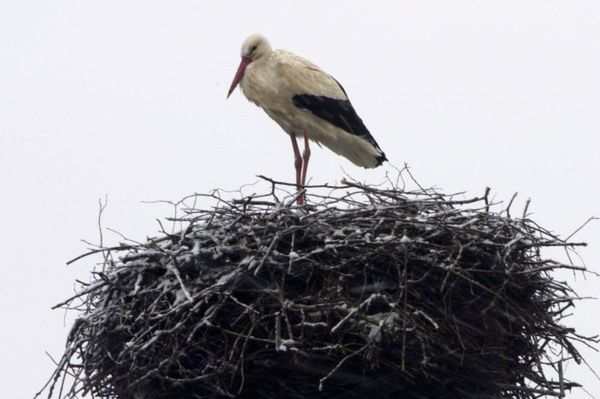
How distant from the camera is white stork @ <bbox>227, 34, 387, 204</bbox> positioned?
8.88 meters

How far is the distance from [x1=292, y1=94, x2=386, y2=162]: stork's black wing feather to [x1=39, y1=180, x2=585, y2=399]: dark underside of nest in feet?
6.98

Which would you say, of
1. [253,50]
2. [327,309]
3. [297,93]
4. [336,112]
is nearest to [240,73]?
[253,50]

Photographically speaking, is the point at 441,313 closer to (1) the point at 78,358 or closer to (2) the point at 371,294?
(2) the point at 371,294

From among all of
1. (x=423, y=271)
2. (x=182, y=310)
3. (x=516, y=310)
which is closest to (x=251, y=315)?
(x=182, y=310)

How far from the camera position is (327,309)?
20.4 feet

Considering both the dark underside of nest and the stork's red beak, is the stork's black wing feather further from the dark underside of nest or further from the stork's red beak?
the dark underside of nest

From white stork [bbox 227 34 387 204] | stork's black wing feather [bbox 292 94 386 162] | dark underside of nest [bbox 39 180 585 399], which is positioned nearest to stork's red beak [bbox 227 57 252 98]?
white stork [bbox 227 34 387 204]

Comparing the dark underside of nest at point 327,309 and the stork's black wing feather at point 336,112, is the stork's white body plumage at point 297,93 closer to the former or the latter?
the stork's black wing feather at point 336,112

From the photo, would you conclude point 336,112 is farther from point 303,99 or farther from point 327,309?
point 327,309

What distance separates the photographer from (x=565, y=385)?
21.5 ft

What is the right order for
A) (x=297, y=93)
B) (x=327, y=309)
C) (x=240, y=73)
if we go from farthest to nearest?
(x=240, y=73) < (x=297, y=93) < (x=327, y=309)

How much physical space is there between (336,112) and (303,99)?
0.24 metres

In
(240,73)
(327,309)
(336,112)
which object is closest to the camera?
(327,309)

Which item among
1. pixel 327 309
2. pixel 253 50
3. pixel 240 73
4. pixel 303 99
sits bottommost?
pixel 327 309
